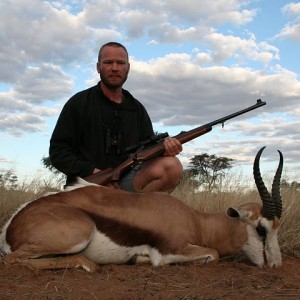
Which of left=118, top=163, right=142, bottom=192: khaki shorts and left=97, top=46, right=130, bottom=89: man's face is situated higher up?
left=97, top=46, right=130, bottom=89: man's face

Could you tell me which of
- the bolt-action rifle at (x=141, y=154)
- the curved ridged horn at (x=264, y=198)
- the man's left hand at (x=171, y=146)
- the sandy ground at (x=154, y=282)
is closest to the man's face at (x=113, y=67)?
the bolt-action rifle at (x=141, y=154)

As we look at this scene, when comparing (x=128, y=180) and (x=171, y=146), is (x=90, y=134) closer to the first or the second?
(x=128, y=180)

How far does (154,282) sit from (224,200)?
4052 millimetres

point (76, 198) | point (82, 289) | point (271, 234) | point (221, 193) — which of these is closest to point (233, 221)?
point (271, 234)

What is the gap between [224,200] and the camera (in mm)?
7559

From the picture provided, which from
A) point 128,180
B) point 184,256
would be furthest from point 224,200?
point 184,256

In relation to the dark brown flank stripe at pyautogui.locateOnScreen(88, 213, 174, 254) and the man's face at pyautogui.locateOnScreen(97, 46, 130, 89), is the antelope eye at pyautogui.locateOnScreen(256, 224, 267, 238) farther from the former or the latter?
the man's face at pyautogui.locateOnScreen(97, 46, 130, 89)

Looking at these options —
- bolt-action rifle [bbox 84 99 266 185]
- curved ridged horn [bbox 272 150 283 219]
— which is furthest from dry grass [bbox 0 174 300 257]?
bolt-action rifle [bbox 84 99 266 185]

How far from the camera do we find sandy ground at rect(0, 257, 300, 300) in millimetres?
3176

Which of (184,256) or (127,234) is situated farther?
(184,256)

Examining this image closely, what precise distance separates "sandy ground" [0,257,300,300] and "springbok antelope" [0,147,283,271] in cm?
13

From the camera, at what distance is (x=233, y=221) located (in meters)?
4.91

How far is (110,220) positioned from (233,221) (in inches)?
53.9

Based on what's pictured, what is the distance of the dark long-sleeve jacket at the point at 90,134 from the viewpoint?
5916 millimetres
